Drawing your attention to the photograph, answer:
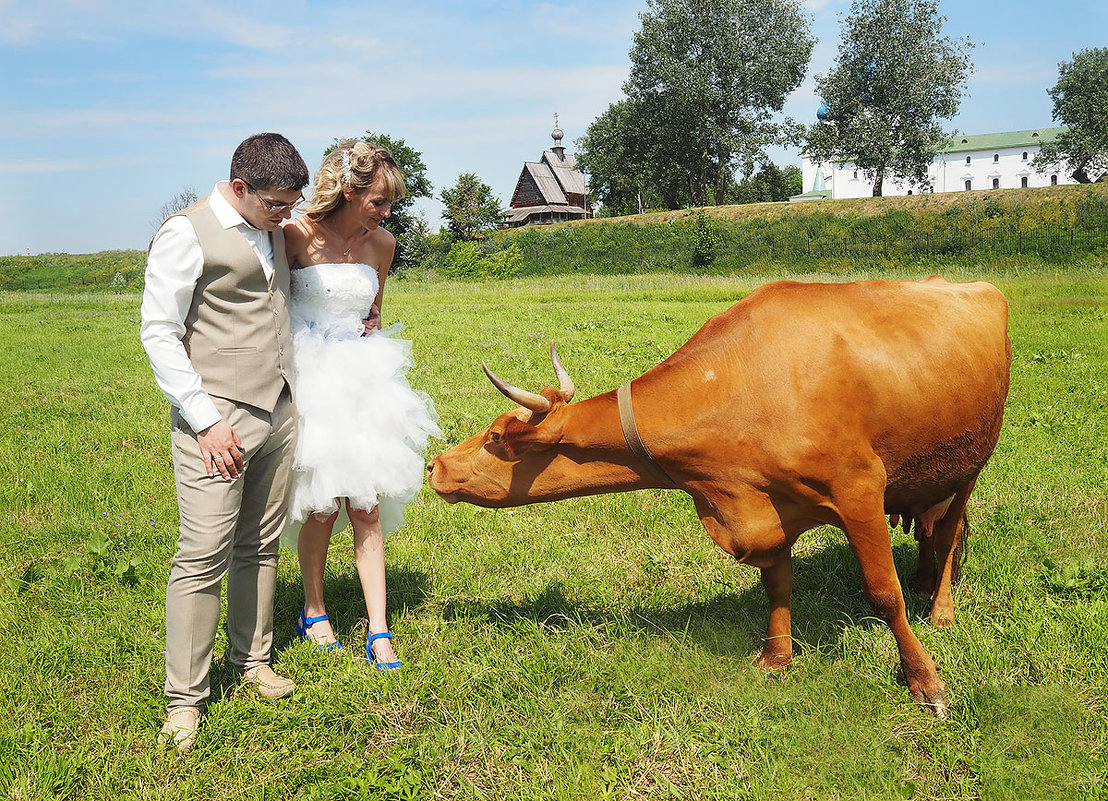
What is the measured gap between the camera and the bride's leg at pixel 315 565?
4551mm

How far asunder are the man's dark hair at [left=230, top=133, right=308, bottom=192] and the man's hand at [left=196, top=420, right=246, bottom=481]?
1.04m

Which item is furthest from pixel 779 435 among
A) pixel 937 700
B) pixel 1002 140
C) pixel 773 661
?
pixel 1002 140

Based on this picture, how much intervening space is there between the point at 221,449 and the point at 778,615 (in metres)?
2.88

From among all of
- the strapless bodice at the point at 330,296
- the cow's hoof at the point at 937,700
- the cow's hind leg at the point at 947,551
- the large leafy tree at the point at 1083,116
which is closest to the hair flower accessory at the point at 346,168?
the strapless bodice at the point at 330,296

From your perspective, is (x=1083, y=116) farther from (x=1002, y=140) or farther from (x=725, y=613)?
(x=725, y=613)

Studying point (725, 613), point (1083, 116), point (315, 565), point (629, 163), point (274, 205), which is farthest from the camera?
point (629, 163)

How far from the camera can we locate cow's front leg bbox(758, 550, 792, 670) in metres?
4.33

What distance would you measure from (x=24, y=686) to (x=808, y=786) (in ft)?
12.3

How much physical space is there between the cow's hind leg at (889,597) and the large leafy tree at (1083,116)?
7181 centimetres

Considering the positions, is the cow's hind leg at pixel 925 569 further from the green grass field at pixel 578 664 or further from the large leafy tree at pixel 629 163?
the large leafy tree at pixel 629 163

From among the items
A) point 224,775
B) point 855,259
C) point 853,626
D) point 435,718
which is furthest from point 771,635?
point 855,259

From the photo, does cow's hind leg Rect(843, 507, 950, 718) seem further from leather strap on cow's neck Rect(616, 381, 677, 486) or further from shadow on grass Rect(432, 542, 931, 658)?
leather strap on cow's neck Rect(616, 381, 677, 486)

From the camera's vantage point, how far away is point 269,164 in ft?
11.7

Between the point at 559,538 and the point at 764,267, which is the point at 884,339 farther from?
the point at 764,267
